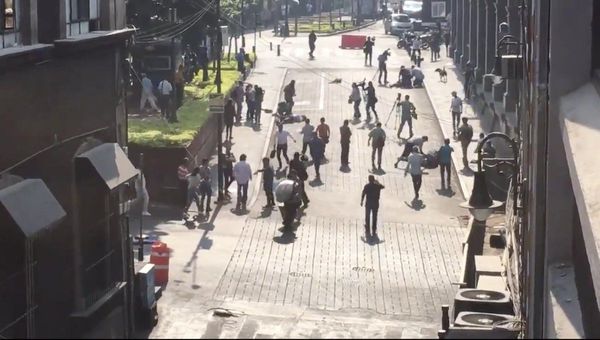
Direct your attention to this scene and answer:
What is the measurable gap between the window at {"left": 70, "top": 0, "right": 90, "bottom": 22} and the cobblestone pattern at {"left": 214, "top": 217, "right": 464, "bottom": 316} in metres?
5.29

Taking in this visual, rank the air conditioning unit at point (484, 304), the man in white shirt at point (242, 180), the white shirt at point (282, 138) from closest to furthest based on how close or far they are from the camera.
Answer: the air conditioning unit at point (484, 304) → the man in white shirt at point (242, 180) → the white shirt at point (282, 138)

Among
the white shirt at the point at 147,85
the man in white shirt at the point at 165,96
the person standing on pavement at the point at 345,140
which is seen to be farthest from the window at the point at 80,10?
the white shirt at the point at 147,85

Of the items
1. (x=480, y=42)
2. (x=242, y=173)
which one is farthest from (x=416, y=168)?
(x=480, y=42)

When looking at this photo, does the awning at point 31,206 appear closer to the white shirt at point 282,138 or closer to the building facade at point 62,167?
the building facade at point 62,167

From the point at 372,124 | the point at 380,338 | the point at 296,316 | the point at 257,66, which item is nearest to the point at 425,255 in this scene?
the point at 296,316

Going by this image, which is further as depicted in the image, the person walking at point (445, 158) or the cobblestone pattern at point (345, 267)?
the person walking at point (445, 158)

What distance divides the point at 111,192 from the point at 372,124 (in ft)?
75.4

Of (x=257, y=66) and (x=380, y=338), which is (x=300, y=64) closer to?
(x=257, y=66)

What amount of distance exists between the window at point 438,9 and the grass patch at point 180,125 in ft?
125

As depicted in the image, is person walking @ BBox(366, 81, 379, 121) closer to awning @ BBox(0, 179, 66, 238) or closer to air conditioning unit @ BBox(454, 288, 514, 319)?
air conditioning unit @ BBox(454, 288, 514, 319)

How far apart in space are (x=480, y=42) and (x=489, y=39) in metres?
Answer: 3.48

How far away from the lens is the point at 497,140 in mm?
35438

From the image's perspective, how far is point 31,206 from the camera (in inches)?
637

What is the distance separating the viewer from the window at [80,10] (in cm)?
2036
